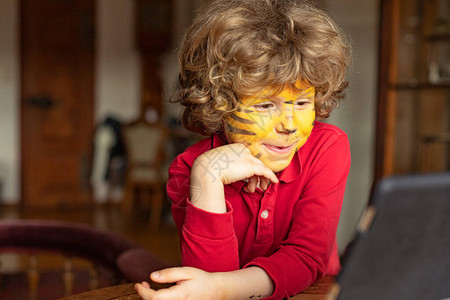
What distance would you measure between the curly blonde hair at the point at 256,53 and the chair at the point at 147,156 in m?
3.74

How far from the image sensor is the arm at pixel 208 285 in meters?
0.60

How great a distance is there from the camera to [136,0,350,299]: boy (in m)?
0.66

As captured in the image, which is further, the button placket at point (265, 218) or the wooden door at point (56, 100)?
the wooden door at point (56, 100)

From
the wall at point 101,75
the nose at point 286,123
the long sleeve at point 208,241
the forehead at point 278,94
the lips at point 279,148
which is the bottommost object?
the long sleeve at point 208,241

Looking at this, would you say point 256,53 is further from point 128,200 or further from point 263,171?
point 128,200

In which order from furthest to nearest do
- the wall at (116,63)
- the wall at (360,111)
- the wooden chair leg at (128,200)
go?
1. the wall at (116,63)
2. the wooden chair leg at (128,200)
3. the wall at (360,111)

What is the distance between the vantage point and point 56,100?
539cm

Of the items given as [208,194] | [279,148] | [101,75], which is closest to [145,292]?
[208,194]

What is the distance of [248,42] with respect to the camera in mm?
664

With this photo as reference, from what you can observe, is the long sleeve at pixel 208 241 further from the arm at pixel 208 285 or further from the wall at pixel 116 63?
the wall at pixel 116 63

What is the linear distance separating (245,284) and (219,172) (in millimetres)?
156

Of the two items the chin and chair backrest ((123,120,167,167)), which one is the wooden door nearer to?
chair backrest ((123,120,167,167))

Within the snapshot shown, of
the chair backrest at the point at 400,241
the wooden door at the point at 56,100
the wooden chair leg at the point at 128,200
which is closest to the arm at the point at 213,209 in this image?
the chair backrest at the point at 400,241

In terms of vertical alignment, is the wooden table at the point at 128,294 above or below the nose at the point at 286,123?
below
